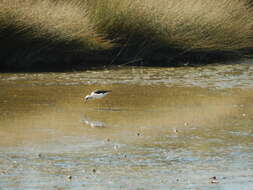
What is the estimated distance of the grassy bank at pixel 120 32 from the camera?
1473cm

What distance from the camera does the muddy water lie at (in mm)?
6836

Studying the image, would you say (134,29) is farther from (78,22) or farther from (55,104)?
(55,104)

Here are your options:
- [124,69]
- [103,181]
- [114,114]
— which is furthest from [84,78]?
[103,181]

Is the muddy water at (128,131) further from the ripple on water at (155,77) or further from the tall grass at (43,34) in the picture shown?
the tall grass at (43,34)

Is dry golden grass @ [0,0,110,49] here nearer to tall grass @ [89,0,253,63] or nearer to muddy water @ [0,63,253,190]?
tall grass @ [89,0,253,63]

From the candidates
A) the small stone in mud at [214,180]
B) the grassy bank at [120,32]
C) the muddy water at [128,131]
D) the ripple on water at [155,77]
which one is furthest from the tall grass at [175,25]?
the small stone in mud at [214,180]

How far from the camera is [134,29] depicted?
52.4 feet

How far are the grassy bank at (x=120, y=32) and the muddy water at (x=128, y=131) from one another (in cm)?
92

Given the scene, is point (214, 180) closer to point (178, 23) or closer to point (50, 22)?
point (50, 22)

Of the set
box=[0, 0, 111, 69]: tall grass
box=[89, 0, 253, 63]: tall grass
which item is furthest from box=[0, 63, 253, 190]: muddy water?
box=[89, 0, 253, 63]: tall grass

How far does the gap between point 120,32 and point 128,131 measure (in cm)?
703

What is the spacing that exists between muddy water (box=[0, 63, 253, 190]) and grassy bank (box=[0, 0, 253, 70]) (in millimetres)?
921

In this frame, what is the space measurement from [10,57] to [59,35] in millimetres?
1007

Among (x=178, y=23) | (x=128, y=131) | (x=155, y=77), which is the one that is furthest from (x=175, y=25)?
(x=128, y=131)
